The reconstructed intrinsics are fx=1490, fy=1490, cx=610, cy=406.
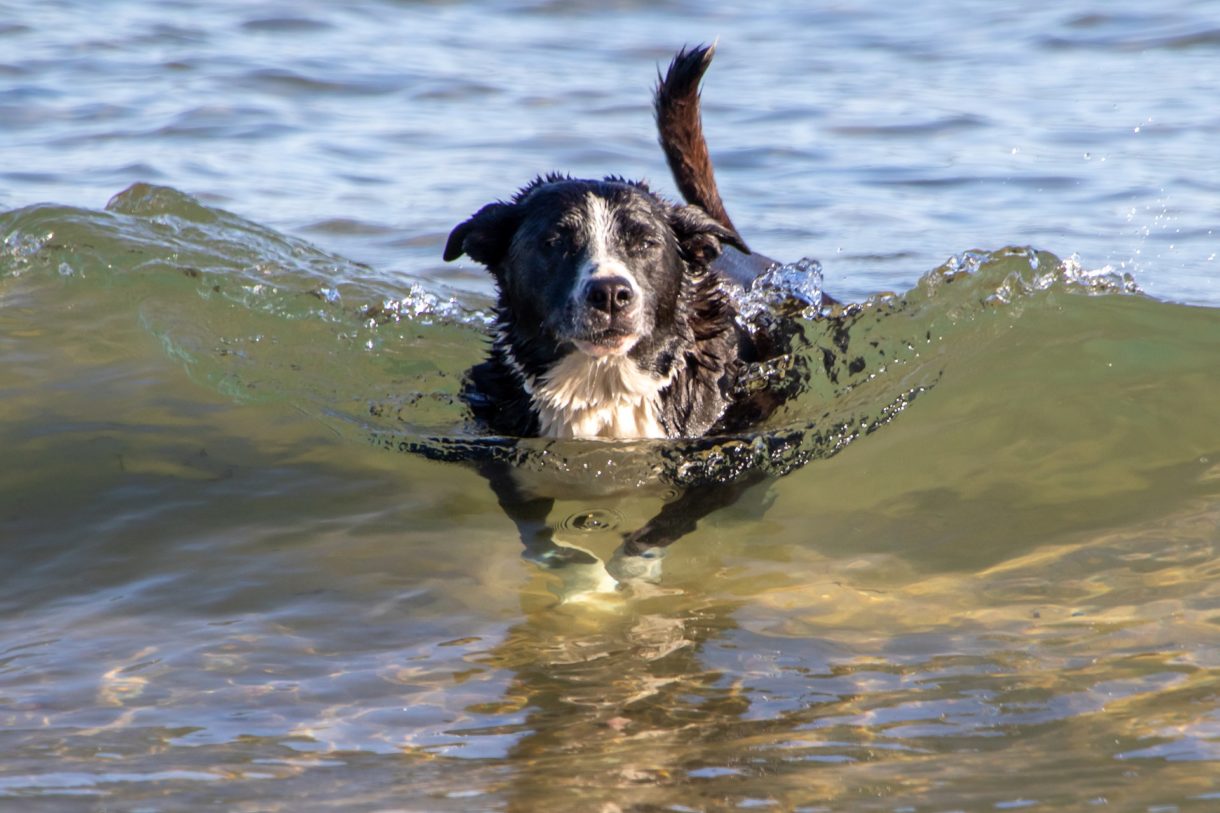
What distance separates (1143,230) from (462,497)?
4.92 metres

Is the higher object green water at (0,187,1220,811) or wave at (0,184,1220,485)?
wave at (0,184,1220,485)

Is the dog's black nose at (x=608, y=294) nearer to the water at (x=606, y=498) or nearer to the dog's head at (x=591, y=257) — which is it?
the dog's head at (x=591, y=257)

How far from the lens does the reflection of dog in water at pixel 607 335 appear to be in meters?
5.28

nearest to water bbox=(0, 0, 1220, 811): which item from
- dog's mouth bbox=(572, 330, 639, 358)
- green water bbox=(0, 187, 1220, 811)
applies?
green water bbox=(0, 187, 1220, 811)

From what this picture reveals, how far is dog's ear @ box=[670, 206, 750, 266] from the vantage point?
5688mm

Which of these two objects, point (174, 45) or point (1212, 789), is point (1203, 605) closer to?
point (1212, 789)

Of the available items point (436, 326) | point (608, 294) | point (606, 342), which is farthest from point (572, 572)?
point (436, 326)

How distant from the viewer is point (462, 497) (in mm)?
5676

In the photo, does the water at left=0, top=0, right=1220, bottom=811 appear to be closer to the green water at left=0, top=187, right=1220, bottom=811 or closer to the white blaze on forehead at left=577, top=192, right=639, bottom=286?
the green water at left=0, top=187, right=1220, bottom=811

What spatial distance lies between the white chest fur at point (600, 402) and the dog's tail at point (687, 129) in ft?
4.15

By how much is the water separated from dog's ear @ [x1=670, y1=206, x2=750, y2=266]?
744 mm

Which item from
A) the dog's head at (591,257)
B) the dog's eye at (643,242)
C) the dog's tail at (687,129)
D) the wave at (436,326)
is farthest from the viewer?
the dog's tail at (687,129)

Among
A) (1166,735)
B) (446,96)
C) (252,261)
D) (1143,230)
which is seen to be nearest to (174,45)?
(446,96)

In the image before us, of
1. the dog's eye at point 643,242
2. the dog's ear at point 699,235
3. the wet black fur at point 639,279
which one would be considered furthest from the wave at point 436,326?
the dog's eye at point 643,242
